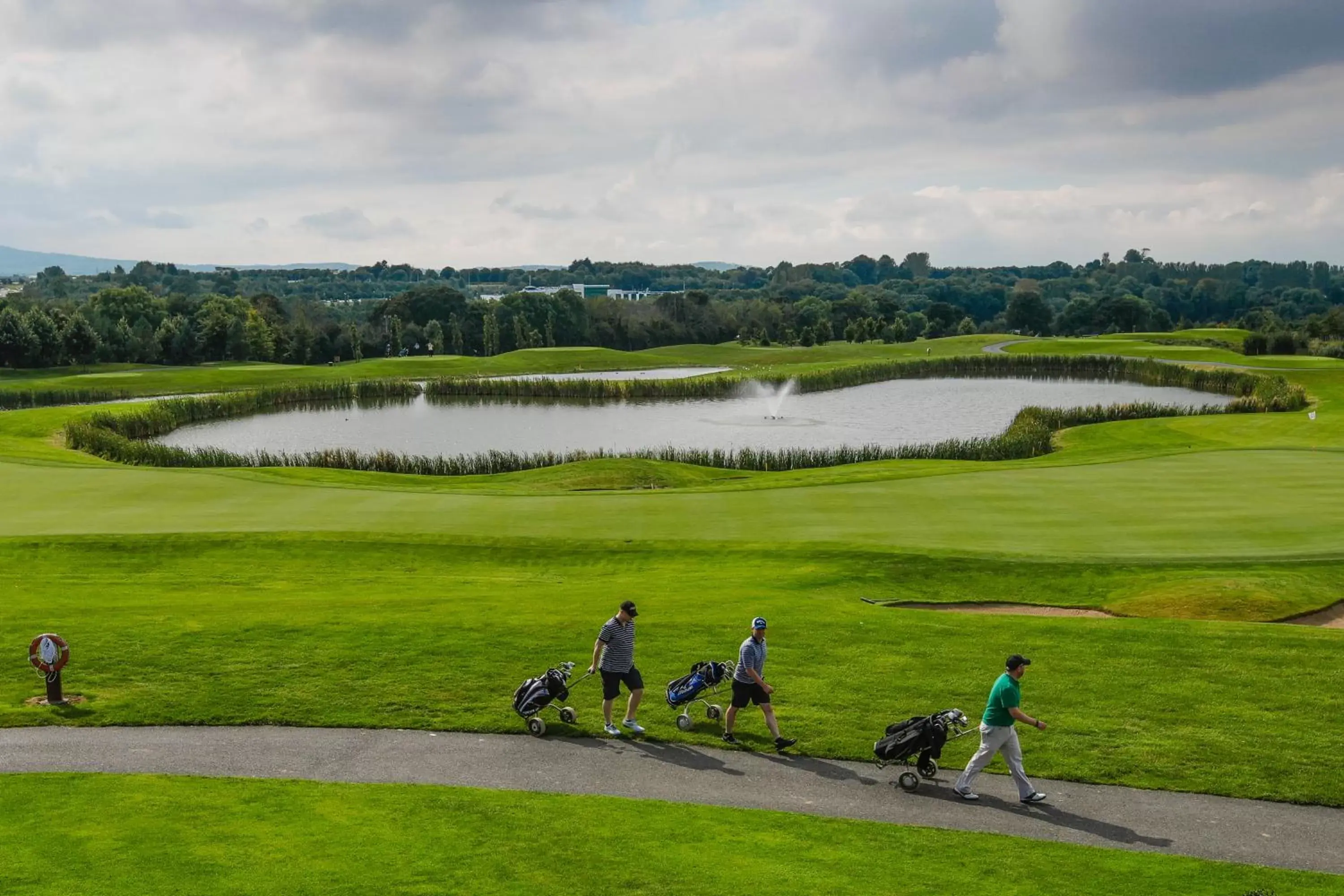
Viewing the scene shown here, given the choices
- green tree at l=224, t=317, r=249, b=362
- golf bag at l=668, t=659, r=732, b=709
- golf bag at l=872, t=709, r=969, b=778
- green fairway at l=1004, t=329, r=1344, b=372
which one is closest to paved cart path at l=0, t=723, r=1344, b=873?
golf bag at l=872, t=709, r=969, b=778

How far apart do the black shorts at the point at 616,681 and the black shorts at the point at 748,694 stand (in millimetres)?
1392

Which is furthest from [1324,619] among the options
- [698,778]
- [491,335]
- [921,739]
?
[491,335]

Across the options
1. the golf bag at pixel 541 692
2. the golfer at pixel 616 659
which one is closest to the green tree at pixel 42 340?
the golf bag at pixel 541 692

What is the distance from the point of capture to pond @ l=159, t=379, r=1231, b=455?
6644cm

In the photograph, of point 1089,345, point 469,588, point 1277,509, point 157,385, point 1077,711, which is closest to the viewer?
point 1077,711

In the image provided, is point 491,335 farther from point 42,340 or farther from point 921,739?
point 921,739

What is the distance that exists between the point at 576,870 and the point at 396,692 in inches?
270

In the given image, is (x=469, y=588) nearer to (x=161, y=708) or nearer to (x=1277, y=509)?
(x=161, y=708)

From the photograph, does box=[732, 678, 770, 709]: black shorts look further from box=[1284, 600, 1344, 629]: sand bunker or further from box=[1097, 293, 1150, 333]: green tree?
box=[1097, 293, 1150, 333]: green tree

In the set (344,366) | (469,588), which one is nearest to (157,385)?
(344,366)

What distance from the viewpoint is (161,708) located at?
55.7 ft

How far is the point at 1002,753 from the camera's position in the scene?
14.2 metres

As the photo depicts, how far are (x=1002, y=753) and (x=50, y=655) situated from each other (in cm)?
1405

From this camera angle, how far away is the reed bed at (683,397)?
54344 millimetres
